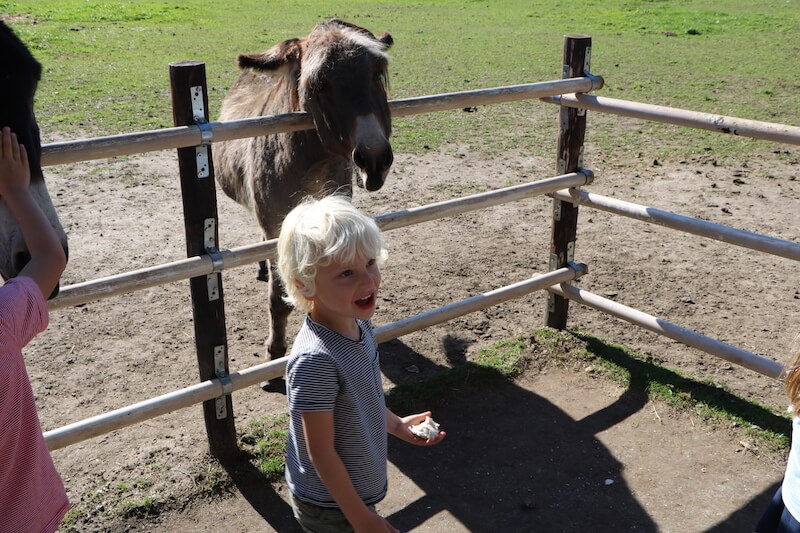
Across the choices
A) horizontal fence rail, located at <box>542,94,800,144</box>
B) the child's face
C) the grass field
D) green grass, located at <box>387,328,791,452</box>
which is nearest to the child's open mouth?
the child's face

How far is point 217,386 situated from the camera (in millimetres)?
3334

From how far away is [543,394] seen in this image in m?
4.31

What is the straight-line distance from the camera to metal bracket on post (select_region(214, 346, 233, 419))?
3.37m

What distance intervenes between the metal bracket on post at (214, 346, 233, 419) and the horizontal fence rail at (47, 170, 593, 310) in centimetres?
43

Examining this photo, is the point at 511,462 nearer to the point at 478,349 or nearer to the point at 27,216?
the point at 478,349

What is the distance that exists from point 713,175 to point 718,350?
174 inches

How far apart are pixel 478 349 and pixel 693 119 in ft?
6.17

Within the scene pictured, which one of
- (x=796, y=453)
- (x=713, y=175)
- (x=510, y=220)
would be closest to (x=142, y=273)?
(x=796, y=453)

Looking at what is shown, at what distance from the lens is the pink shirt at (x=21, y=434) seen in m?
1.57

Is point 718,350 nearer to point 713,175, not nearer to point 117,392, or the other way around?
point 117,392

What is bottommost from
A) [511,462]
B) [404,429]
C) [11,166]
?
[511,462]

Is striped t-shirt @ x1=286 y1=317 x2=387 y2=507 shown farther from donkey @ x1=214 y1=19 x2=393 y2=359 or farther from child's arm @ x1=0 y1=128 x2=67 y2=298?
donkey @ x1=214 y1=19 x2=393 y2=359

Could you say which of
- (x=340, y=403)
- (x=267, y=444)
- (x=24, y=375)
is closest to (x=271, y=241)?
(x=267, y=444)

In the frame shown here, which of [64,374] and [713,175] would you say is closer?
[64,374]
